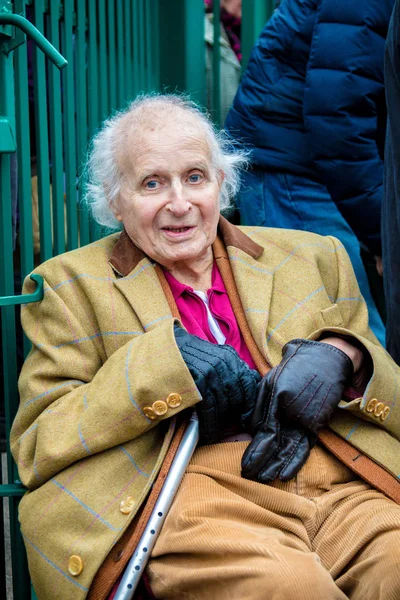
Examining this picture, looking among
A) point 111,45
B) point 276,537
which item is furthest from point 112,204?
point 276,537

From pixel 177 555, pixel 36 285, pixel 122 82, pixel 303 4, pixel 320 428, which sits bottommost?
pixel 177 555

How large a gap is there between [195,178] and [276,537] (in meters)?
1.25

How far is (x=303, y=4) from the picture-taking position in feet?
13.0

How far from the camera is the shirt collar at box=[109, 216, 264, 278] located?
128 inches

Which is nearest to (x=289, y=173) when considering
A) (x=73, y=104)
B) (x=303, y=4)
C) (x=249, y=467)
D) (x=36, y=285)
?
(x=303, y=4)

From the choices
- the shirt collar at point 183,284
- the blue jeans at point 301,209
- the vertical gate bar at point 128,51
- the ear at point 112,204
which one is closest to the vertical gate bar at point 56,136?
the ear at point 112,204

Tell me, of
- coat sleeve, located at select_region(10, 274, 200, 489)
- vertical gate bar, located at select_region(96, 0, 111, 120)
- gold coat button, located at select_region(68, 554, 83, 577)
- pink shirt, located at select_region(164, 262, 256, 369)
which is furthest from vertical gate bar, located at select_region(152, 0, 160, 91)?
gold coat button, located at select_region(68, 554, 83, 577)

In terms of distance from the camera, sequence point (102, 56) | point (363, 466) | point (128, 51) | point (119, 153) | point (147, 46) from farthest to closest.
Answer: point (147, 46) → point (128, 51) → point (102, 56) → point (119, 153) → point (363, 466)

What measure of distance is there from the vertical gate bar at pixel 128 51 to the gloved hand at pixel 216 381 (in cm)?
175

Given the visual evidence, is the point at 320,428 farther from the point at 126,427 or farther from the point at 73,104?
the point at 73,104

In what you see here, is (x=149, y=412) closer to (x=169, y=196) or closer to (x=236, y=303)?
(x=236, y=303)

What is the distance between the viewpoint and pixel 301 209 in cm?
416

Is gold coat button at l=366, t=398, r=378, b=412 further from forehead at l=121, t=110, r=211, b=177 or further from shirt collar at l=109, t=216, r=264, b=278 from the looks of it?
forehead at l=121, t=110, r=211, b=177

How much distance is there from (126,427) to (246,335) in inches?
21.7
